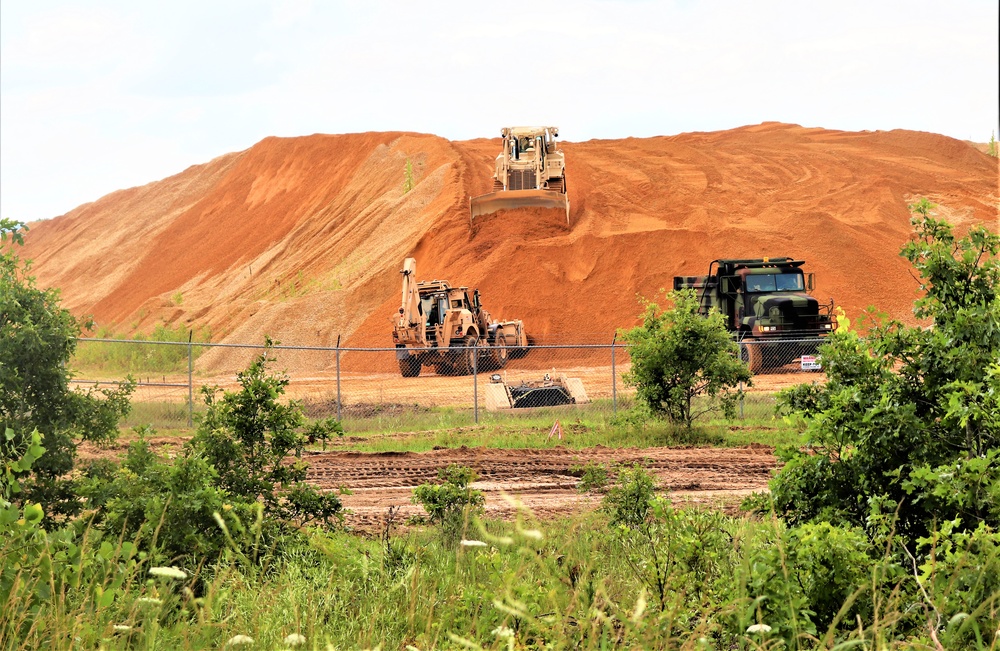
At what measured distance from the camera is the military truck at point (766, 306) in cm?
2834

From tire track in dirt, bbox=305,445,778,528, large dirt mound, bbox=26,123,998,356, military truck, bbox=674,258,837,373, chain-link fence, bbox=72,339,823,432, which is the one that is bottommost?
tire track in dirt, bbox=305,445,778,528

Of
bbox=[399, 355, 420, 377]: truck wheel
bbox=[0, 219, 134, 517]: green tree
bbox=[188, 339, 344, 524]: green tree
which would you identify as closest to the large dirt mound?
bbox=[399, 355, 420, 377]: truck wheel

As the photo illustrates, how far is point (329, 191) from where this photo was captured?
6750 centimetres

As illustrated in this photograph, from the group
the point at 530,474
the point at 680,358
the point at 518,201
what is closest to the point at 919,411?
the point at 530,474

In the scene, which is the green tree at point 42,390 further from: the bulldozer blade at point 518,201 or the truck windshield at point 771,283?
the bulldozer blade at point 518,201

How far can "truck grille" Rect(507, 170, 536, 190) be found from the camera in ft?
146

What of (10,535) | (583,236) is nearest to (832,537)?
(10,535)

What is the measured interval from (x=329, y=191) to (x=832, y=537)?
64987mm

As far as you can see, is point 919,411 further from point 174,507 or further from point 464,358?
point 464,358

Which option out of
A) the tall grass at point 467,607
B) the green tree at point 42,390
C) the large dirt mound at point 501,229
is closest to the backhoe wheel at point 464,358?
the large dirt mound at point 501,229

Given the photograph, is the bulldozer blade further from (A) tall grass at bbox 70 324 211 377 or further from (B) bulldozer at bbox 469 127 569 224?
(A) tall grass at bbox 70 324 211 377

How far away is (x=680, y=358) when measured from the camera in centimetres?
1753

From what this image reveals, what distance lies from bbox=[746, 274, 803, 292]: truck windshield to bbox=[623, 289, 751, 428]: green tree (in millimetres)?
11746

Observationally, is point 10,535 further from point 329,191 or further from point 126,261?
point 126,261
